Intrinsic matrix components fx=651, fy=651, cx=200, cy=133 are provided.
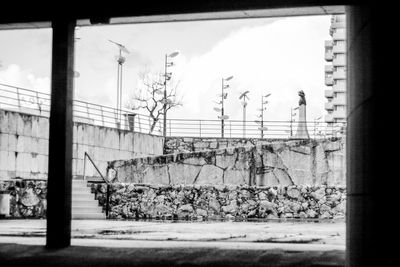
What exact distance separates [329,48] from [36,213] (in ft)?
339

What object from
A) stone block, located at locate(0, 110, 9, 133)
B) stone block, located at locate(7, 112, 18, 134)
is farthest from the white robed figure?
stone block, located at locate(0, 110, 9, 133)

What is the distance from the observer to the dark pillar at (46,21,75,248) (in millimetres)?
7707

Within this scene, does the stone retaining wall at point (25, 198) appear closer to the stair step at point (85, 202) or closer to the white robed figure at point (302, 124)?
the stair step at point (85, 202)

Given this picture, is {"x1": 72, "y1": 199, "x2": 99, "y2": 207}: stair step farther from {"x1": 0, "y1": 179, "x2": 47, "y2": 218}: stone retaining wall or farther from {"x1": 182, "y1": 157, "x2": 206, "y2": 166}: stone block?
{"x1": 182, "y1": 157, "x2": 206, "y2": 166}: stone block

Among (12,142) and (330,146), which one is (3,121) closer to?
(12,142)

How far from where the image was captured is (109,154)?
29.2 meters

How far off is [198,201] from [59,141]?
10679mm

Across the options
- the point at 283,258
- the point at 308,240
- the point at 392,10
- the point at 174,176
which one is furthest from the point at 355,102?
the point at 174,176

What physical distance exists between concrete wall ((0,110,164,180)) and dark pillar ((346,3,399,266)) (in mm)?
19732

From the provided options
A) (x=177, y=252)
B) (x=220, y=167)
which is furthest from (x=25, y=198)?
(x=177, y=252)

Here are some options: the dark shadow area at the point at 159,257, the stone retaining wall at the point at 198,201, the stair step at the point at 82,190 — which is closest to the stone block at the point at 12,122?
the stair step at the point at 82,190

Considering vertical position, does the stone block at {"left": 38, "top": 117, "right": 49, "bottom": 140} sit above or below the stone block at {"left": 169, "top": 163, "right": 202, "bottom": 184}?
above

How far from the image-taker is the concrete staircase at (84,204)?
17031 mm

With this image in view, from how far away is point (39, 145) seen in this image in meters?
25.6
